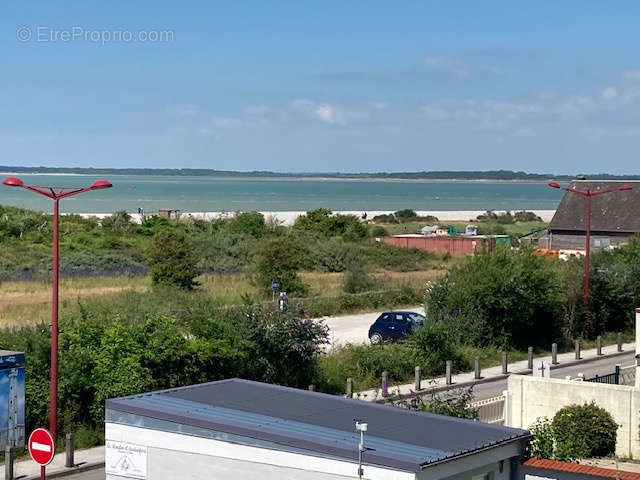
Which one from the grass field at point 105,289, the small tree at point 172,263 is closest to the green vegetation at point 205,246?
the small tree at point 172,263

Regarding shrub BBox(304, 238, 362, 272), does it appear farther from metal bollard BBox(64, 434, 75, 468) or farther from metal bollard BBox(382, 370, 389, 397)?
metal bollard BBox(64, 434, 75, 468)

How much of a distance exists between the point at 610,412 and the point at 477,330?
15420mm

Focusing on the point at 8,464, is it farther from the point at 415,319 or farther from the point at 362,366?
the point at 415,319

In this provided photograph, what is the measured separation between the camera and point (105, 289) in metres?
52.9

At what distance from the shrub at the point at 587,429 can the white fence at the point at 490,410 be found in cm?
165

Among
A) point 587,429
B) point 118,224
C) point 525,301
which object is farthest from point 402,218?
point 587,429

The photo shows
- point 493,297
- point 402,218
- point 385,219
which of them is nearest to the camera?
point 493,297

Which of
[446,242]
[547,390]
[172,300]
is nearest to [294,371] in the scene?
[547,390]

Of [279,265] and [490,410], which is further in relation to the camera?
[279,265]

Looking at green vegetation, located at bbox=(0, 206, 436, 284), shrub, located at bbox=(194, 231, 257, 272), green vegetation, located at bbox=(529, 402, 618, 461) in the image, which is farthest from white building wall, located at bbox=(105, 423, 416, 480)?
shrub, located at bbox=(194, 231, 257, 272)

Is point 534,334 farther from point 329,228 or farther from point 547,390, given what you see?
point 329,228

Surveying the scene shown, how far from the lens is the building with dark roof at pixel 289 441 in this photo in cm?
1357

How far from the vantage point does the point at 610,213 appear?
6800cm

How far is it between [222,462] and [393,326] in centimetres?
2404
